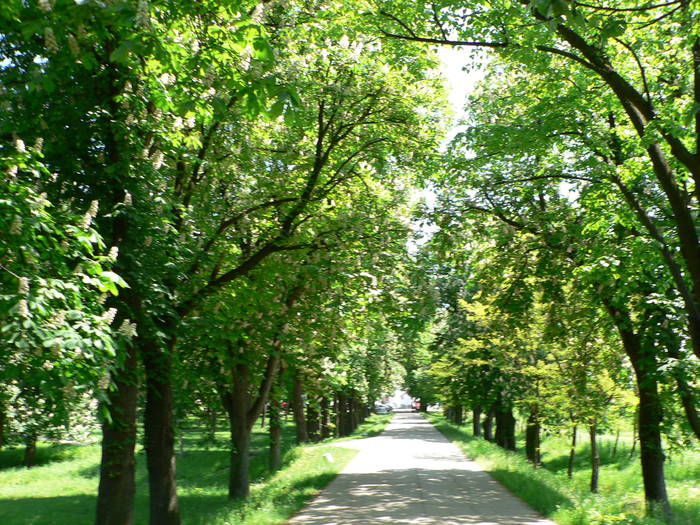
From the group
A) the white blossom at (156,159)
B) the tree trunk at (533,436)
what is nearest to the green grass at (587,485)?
the tree trunk at (533,436)

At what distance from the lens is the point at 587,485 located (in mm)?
23328

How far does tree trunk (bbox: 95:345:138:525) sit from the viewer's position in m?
8.30

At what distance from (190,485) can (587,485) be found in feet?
48.6

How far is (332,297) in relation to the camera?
13383 mm

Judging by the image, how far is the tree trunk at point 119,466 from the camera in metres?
8.30

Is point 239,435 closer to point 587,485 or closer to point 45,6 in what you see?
point 45,6

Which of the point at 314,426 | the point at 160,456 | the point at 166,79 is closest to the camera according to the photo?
the point at 166,79

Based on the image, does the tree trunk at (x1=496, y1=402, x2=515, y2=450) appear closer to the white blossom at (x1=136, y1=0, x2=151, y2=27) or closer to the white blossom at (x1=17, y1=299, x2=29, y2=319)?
the white blossom at (x1=17, y1=299, x2=29, y2=319)

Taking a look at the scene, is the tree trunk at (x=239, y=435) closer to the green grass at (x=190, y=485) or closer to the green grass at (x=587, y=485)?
the green grass at (x=190, y=485)

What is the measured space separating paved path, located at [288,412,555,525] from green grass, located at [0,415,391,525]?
0.54 meters

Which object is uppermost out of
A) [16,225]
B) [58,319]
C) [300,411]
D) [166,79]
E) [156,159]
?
[166,79]

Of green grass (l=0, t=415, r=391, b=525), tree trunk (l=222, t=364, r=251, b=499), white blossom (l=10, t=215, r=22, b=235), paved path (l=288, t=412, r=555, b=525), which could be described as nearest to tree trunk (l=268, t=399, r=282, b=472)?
green grass (l=0, t=415, r=391, b=525)

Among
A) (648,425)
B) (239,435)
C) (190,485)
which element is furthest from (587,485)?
(190,485)

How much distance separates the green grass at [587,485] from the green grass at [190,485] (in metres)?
4.57
